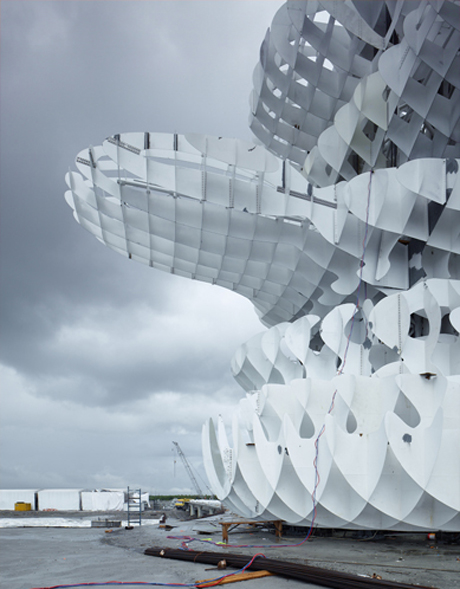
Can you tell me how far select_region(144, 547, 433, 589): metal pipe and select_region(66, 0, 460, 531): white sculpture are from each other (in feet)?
15.9

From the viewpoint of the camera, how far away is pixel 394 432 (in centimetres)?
1574

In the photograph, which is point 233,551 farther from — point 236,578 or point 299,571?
point 299,571

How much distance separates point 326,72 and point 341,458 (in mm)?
16108

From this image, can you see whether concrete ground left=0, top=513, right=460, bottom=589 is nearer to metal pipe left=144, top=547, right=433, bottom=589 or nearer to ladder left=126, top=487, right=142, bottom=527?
metal pipe left=144, top=547, right=433, bottom=589

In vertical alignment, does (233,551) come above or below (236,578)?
below

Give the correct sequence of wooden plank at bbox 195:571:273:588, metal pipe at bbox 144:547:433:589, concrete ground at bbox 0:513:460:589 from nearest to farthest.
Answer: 1. metal pipe at bbox 144:547:433:589
2. wooden plank at bbox 195:571:273:588
3. concrete ground at bbox 0:513:460:589

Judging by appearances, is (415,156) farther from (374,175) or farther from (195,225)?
(195,225)

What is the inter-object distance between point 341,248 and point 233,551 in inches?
434

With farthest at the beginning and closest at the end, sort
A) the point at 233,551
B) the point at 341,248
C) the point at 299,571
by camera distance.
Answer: the point at 341,248, the point at 233,551, the point at 299,571

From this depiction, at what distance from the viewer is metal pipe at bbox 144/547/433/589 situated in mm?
9078

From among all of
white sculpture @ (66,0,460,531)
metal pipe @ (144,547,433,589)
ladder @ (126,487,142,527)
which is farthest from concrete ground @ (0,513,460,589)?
ladder @ (126,487,142,527)

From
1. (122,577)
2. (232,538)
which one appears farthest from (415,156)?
(122,577)

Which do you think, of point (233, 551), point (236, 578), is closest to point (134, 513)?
point (233, 551)

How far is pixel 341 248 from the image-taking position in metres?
20.8
